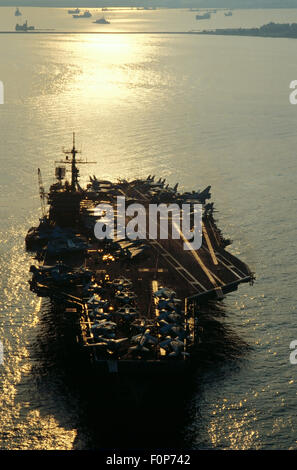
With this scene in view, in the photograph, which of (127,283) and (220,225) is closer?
(127,283)

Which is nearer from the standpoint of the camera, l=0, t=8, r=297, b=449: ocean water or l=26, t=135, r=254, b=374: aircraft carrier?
l=0, t=8, r=297, b=449: ocean water

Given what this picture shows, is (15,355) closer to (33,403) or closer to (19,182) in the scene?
(33,403)

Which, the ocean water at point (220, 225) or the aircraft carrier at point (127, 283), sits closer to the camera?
the ocean water at point (220, 225)

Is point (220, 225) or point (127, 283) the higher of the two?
point (127, 283)
